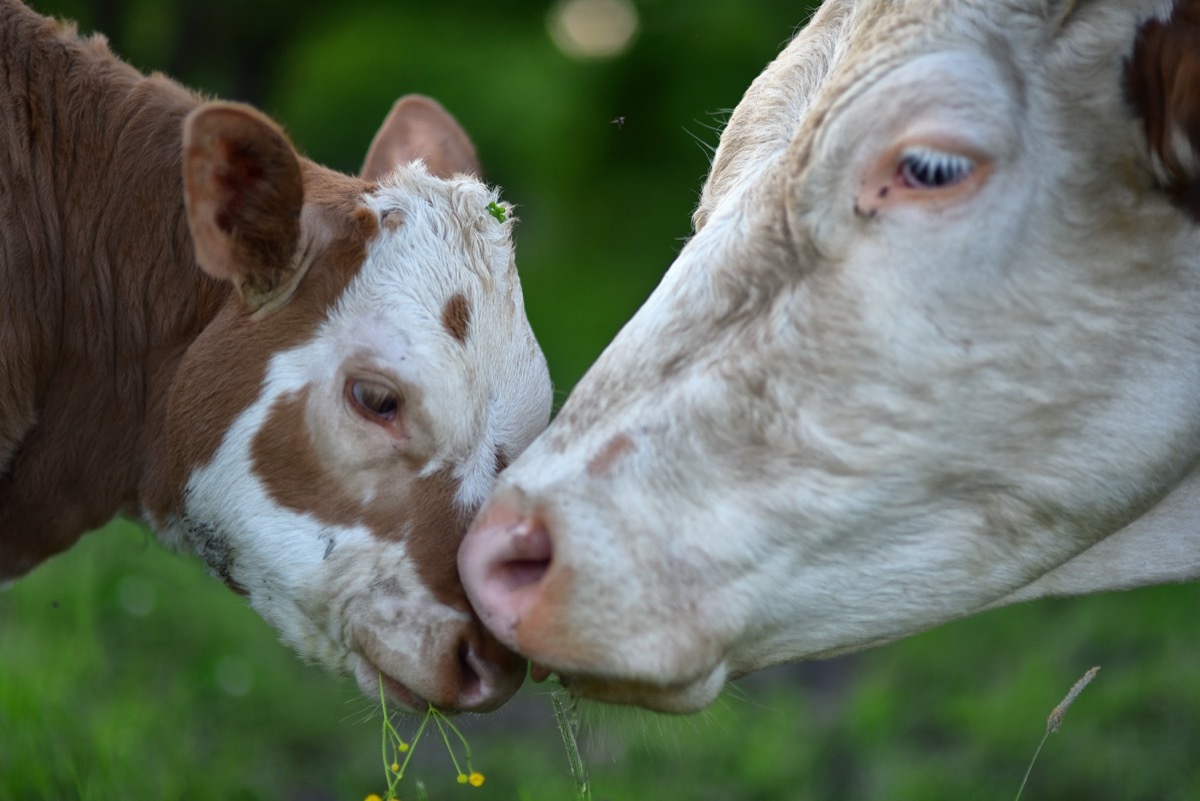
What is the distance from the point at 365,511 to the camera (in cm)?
348

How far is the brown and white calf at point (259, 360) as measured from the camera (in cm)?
343

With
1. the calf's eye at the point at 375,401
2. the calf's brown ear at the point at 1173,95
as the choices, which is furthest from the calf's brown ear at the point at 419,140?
the calf's brown ear at the point at 1173,95

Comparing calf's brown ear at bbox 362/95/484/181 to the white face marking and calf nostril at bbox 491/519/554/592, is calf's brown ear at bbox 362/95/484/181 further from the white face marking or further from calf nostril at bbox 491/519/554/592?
calf nostril at bbox 491/519/554/592

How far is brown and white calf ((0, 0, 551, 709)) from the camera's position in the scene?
135 inches

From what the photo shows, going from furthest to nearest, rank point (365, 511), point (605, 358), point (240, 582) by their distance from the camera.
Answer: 1. point (240, 582)
2. point (365, 511)
3. point (605, 358)

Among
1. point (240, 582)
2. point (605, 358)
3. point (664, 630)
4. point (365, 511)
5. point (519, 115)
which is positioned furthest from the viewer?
point (519, 115)

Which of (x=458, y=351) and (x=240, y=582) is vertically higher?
(x=458, y=351)

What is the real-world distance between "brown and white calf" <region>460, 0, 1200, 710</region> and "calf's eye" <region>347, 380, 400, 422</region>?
67 centimetres

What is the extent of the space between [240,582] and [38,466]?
0.63 m

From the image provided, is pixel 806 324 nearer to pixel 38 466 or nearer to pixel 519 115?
pixel 38 466

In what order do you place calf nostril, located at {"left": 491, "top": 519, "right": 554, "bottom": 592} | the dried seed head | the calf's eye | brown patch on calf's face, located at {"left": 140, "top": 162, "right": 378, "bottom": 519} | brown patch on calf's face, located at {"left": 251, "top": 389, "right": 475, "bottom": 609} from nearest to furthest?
calf nostril, located at {"left": 491, "top": 519, "right": 554, "bottom": 592}, the dried seed head, brown patch on calf's face, located at {"left": 251, "top": 389, "right": 475, "bottom": 609}, the calf's eye, brown patch on calf's face, located at {"left": 140, "top": 162, "right": 378, "bottom": 519}

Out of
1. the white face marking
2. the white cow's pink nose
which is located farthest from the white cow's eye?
the white face marking

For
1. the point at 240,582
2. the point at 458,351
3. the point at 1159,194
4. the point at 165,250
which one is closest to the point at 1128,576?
the point at 1159,194

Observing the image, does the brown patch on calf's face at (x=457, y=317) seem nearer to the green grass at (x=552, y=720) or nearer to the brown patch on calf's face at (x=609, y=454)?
the brown patch on calf's face at (x=609, y=454)
